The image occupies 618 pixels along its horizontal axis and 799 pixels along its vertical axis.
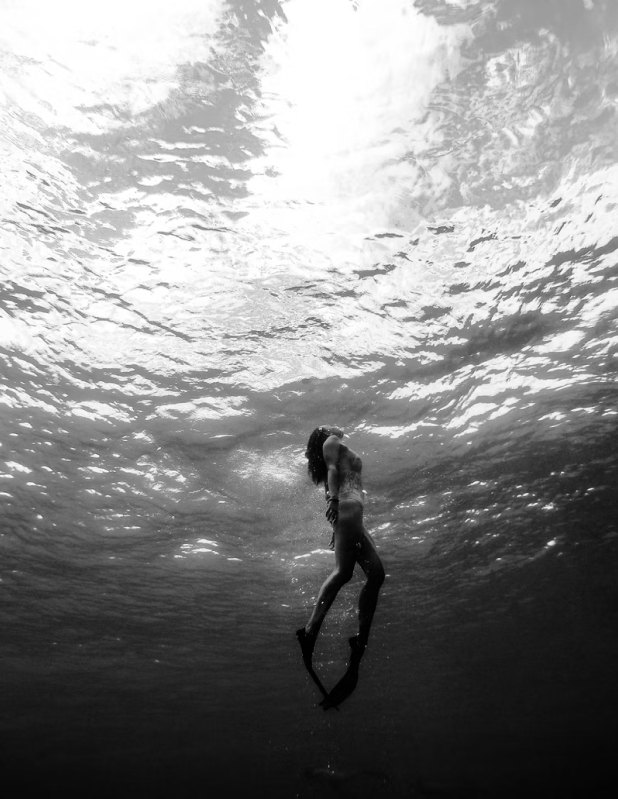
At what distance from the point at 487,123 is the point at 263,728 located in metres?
59.9

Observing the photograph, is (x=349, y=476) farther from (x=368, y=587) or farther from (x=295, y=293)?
(x=295, y=293)

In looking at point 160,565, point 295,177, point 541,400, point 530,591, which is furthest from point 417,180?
point 530,591

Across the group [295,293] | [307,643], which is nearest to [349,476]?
[307,643]

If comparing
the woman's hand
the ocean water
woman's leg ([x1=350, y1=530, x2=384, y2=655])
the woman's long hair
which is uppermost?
the ocean water

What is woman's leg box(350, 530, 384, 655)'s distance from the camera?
5145mm

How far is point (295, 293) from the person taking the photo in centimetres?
1059

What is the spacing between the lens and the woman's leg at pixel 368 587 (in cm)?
514

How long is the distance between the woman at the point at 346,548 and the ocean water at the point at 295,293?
5199 millimetres

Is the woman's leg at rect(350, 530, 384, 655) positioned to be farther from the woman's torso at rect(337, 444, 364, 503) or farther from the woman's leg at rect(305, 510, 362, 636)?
the woman's torso at rect(337, 444, 364, 503)

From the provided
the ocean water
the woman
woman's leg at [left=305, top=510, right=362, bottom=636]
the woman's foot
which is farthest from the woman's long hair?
the ocean water

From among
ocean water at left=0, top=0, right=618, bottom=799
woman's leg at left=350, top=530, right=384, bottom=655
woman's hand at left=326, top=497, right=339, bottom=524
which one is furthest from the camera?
ocean water at left=0, top=0, right=618, bottom=799

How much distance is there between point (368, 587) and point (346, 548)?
415mm

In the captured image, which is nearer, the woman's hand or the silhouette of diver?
the silhouette of diver

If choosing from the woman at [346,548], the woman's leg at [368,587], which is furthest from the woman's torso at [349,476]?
the woman's leg at [368,587]
